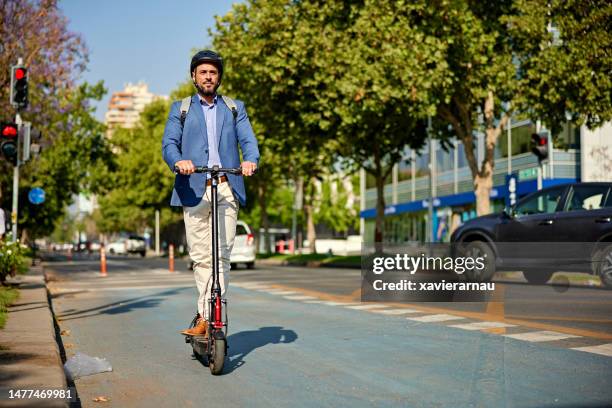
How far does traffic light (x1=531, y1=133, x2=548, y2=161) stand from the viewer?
17859 millimetres

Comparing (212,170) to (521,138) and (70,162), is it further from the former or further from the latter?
(70,162)

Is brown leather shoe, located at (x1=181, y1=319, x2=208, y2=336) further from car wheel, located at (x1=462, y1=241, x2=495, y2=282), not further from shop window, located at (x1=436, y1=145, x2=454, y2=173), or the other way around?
shop window, located at (x1=436, y1=145, x2=454, y2=173)

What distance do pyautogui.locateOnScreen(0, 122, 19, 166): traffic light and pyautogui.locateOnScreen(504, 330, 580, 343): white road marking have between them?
36.9 ft

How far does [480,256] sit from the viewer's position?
50.1ft

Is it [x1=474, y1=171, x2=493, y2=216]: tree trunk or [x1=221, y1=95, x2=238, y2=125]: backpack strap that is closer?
[x1=221, y1=95, x2=238, y2=125]: backpack strap

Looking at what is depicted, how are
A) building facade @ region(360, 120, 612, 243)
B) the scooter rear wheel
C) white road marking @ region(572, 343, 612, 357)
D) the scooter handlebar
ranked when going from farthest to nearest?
1. building facade @ region(360, 120, 612, 243)
2. white road marking @ region(572, 343, 612, 357)
3. the scooter handlebar
4. the scooter rear wheel

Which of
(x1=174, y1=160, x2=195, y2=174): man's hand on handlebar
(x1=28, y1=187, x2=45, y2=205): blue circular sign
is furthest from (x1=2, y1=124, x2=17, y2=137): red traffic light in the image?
(x1=28, y1=187, x2=45, y2=205): blue circular sign

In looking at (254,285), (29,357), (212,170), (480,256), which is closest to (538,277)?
(480,256)

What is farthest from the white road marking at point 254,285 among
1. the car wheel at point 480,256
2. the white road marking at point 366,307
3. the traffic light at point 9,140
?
the white road marking at point 366,307

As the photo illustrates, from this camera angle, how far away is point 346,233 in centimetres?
9562

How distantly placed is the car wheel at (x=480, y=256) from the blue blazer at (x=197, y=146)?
32.2ft

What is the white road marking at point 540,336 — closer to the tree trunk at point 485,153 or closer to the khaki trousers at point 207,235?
the khaki trousers at point 207,235

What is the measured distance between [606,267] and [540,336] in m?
6.51

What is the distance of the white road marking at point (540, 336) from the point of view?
6961 mm
